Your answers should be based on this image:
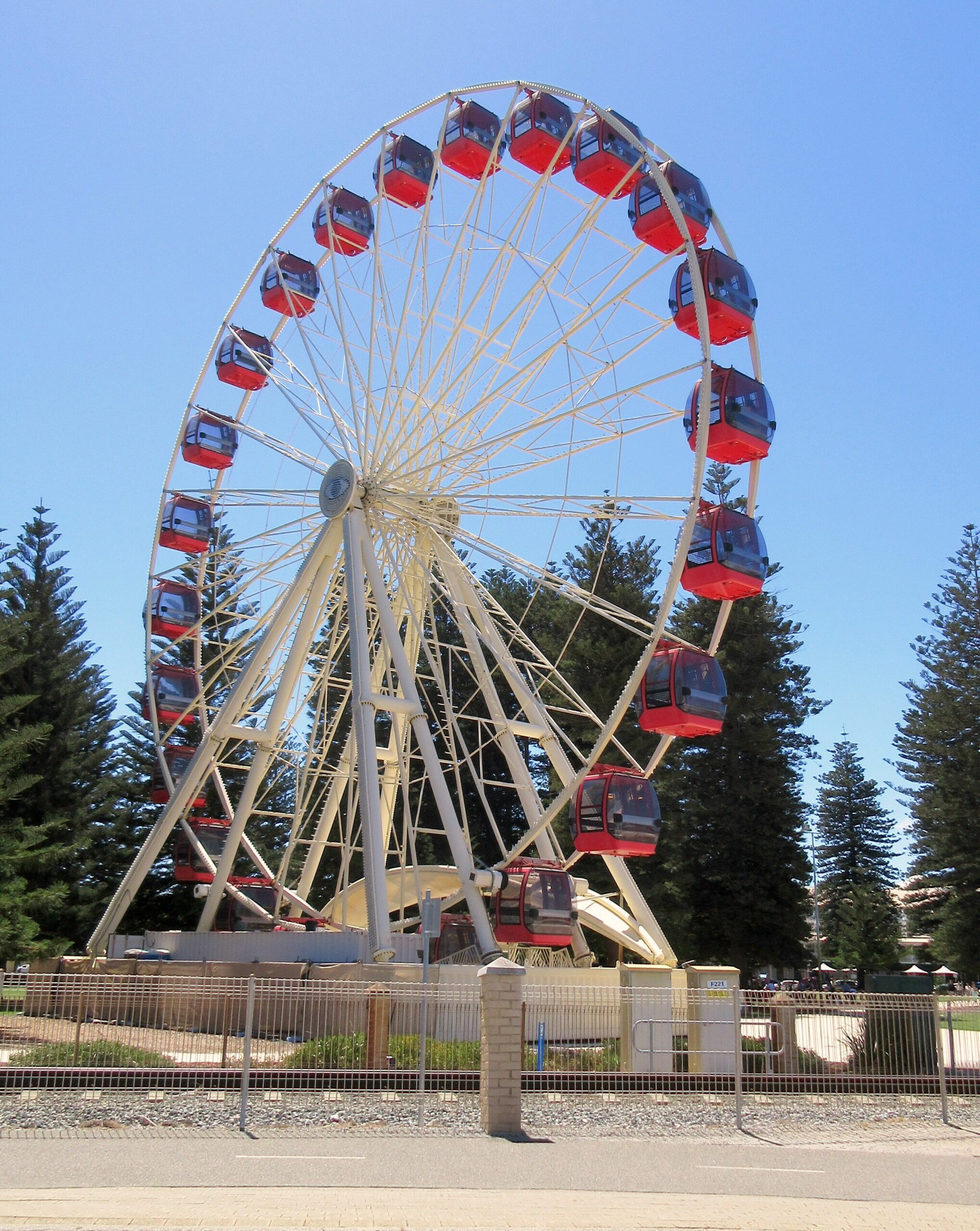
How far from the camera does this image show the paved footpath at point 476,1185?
8.33m

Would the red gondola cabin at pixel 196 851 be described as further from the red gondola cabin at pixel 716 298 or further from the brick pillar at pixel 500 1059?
the brick pillar at pixel 500 1059

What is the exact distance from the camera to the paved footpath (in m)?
8.33

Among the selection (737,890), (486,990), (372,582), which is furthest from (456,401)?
(737,890)

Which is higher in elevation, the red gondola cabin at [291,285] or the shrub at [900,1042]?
the red gondola cabin at [291,285]

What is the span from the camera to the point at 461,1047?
15.6 meters

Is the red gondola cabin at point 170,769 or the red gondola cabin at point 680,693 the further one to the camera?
the red gondola cabin at point 170,769

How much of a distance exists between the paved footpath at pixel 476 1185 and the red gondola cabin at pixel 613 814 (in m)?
8.04

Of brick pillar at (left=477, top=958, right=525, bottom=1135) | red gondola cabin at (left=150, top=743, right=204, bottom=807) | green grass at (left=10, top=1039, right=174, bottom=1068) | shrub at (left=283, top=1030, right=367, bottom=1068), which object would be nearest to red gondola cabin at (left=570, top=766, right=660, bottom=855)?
shrub at (left=283, top=1030, right=367, bottom=1068)

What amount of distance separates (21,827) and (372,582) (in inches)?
356

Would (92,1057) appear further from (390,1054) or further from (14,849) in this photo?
(14,849)

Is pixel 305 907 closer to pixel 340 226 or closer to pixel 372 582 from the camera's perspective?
pixel 372 582

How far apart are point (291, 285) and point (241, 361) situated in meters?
2.09

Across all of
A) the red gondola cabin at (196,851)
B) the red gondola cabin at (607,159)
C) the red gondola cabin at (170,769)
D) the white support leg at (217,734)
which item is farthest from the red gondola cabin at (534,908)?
the red gondola cabin at (607,159)

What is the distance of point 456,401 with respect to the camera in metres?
24.0
